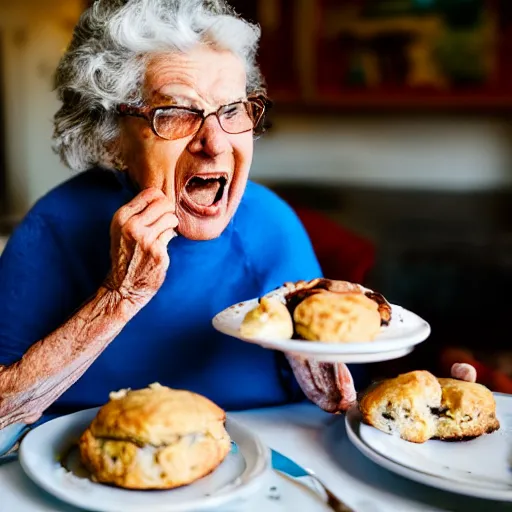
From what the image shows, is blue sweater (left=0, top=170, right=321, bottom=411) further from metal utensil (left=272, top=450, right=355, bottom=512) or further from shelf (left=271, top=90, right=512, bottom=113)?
shelf (left=271, top=90, right=512, bottom=113)

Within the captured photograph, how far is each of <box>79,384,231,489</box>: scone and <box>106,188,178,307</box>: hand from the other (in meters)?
0.26

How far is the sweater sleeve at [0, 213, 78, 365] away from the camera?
1176 mm

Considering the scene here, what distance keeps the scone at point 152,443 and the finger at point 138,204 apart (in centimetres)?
32

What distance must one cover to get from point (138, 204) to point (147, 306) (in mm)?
224

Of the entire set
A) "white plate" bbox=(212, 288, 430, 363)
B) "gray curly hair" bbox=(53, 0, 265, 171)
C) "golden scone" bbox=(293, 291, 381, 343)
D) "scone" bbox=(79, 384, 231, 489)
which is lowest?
"scone" bbox=(79, 384, 231, 489)

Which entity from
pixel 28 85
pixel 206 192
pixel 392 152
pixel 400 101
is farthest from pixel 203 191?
pixel 28 85

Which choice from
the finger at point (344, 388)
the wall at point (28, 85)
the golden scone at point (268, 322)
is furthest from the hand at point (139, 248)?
the wall at point (28, 85)

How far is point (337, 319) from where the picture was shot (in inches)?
34.1

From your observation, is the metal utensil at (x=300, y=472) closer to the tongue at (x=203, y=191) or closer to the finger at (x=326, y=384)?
the finger at (x=326, y=384)

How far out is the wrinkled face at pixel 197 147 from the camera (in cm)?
108

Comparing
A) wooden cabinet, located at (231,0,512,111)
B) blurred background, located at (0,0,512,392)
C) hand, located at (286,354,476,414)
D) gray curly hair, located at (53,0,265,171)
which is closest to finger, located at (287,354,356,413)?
hand, located at (286,354,476,414)

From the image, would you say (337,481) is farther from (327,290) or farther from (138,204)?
(138,204)

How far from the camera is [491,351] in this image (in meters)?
2.63

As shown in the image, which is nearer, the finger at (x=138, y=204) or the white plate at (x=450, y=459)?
the white plate at (x=450, y=459)
